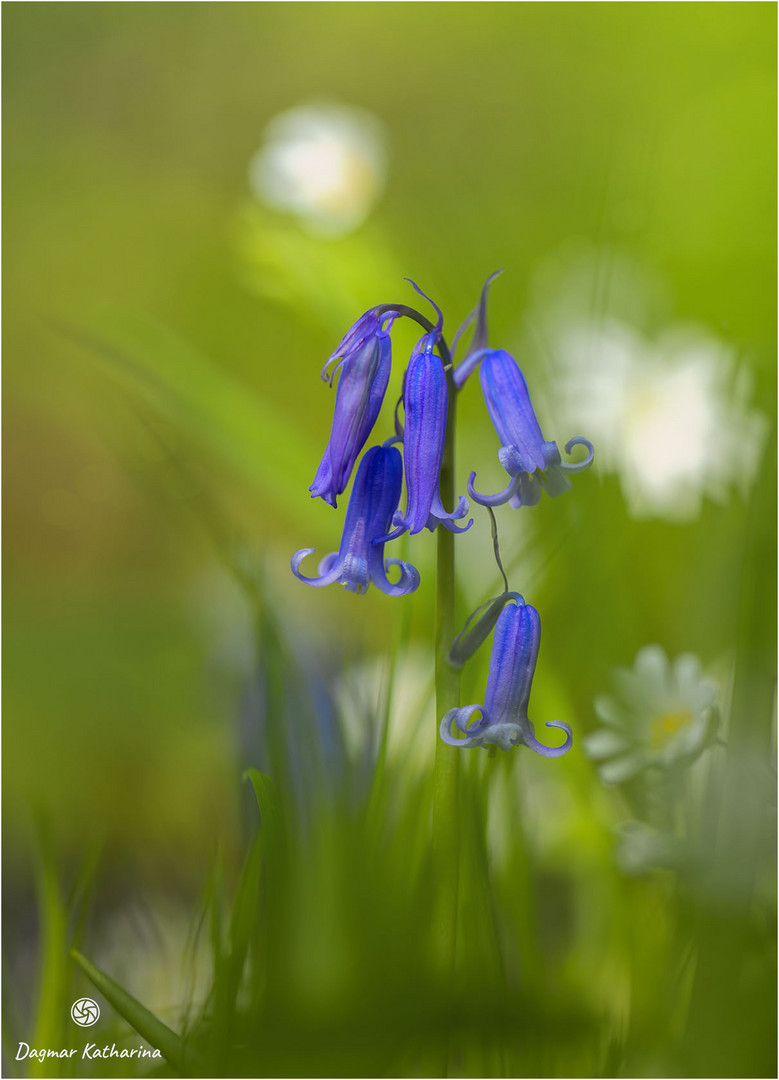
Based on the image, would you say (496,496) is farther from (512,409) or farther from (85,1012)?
(85,1012)

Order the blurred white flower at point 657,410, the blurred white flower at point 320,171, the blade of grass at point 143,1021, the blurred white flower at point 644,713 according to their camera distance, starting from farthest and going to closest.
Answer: the blurred white flower at point 320,171 → the blurred white flower at point 657,410 → the blurred white flower at point 644,713 → the blade of grass at point 143,1021

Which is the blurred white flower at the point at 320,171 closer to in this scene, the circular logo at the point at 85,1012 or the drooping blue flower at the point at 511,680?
the drooping blue flower at the point at 511,680

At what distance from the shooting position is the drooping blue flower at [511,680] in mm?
533

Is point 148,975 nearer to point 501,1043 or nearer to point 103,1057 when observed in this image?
point 103,1057

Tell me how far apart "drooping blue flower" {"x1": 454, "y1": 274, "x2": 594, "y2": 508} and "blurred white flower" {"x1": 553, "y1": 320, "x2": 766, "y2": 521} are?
384mm

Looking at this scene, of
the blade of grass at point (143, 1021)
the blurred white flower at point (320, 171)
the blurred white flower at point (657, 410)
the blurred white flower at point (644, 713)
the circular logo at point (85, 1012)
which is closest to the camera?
the blade of grass at point (143, 1021)

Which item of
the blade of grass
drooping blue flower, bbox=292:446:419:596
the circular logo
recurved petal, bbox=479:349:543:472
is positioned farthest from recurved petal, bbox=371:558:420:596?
the circular logo

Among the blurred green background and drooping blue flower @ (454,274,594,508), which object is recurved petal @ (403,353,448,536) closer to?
drooping blue flower @ (454,274,594,508)

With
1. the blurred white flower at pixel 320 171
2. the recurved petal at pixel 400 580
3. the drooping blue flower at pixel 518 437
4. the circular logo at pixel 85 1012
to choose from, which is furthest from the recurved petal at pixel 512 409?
the blurred white flower at pixel 320 171

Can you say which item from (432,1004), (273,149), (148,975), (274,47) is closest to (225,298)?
(273,149)

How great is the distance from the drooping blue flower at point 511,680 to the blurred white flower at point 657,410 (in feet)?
1.35

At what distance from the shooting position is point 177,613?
1.20 m

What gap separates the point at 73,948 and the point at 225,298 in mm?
1124

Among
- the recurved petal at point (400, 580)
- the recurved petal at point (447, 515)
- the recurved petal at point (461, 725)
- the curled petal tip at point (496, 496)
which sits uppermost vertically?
the curled petal tip at point (496, 496)
